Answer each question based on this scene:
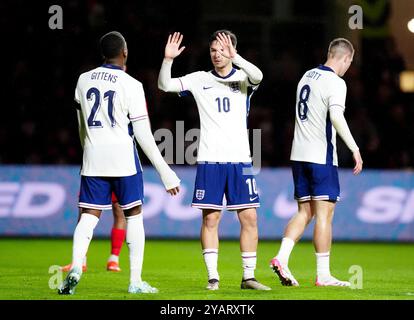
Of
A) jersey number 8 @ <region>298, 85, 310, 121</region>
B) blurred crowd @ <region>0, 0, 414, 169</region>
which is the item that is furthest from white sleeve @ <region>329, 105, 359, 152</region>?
blurred crowd @ <region>0, 0, 414, 169</region>

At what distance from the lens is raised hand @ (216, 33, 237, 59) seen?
8961 mm

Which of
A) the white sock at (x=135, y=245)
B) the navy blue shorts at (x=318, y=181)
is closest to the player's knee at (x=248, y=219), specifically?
the navy blue shorts at (x=318, y=181)

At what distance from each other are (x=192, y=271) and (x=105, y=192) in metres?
2.61

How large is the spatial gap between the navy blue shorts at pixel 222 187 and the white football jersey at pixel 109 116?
2.37 ft

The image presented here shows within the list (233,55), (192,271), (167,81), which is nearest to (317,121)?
(233,55)

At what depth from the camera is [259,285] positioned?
9.02 metres

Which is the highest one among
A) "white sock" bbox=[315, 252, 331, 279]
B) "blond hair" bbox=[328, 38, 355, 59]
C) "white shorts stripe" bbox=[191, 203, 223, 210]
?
"blond hair" bbox=[328, 38, 355, 59]

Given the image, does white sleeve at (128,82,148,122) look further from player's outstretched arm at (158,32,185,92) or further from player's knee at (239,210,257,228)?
player's knee at (239,210,257,228)

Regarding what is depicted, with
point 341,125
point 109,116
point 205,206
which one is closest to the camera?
point 109,116

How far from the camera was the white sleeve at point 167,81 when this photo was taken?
9.07m

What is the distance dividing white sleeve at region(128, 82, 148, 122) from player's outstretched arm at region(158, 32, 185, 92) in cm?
53

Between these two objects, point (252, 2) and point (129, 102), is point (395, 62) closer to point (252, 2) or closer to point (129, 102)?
point (252, 2)

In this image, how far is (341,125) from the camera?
9.38 m

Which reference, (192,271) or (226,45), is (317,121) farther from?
(192,271)
